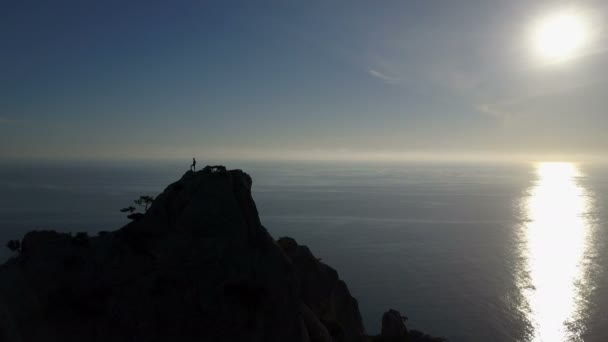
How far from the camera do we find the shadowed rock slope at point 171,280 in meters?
28.4

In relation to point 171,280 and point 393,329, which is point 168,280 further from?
point 393,329

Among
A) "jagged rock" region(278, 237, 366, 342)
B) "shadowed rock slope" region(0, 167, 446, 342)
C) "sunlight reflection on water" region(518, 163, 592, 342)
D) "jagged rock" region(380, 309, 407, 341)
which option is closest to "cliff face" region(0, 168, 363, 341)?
"shadowed rock slope" region(0, 167, 446, 342)

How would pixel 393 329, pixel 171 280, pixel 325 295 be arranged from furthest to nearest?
pixel 393 329 → pixel 325 295 → pixel 171 280

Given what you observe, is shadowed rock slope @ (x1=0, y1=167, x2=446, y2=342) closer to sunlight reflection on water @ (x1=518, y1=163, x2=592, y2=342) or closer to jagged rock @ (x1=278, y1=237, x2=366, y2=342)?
jagged rock @ (x1=278, y1=237, x2=366, y2=342)

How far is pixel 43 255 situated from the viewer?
32.0 meters

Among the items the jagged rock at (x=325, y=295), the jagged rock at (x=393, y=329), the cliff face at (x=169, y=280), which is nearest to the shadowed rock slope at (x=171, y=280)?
the cliff face at (x=169, y=280)

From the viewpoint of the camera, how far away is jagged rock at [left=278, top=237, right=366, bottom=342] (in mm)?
45900

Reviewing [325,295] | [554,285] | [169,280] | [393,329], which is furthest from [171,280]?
[554,285]

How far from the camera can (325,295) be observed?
47188 millimetres

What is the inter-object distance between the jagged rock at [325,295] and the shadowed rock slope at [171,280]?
10.0 m

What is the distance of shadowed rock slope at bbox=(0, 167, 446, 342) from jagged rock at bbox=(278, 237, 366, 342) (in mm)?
10006

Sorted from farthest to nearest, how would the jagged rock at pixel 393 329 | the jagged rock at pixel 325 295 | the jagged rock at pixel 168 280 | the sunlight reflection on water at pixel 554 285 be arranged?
the sunlight reflection on water at pixel 554 285 < the jagged rock at pixel 393 329 < the jagged rock at pixel 325 295 < the jagged rock at pixel 168 280

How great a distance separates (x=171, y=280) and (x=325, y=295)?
2283cm

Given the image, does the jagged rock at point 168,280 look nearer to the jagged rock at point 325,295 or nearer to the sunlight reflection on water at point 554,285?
the jagged rock at point 325,295
